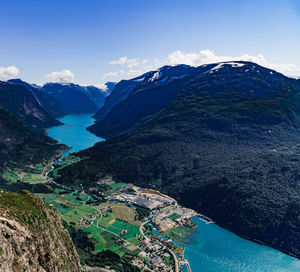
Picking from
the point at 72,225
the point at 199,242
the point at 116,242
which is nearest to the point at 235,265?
the point at 199,242

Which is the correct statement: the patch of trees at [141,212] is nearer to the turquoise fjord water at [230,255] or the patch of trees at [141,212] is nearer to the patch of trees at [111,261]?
the turquoise fjord water at [230,255]

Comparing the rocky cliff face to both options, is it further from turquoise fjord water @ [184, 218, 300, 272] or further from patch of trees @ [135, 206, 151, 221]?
patch of trees @ [135, 206, 151, 221]

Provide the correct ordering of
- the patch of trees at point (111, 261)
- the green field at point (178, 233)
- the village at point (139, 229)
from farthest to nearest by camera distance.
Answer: the green field at point (178, 233) → the village at point (139, 229) → the patch of trees at point (111, 261)

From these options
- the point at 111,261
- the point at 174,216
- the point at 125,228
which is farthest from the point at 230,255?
the point at 111,261

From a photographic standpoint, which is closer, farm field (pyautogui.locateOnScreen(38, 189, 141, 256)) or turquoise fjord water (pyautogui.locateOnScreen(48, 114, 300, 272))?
turquoise fjord water (pyautogui.locateOnScreen(48, 114, 300, 272))

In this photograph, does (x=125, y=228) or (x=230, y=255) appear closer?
(x=230, y=255)

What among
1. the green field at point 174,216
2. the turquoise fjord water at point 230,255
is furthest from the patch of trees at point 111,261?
the green field at point 174,216

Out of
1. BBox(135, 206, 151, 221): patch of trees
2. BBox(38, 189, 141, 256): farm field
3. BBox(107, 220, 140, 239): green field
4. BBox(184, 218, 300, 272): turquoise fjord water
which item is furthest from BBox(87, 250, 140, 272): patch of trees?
BBox(135, 206, 151, 221): patch of trees

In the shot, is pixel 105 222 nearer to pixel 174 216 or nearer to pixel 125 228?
pixel 125 228
